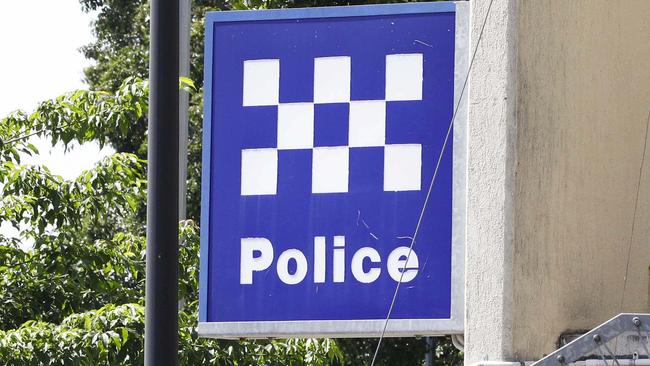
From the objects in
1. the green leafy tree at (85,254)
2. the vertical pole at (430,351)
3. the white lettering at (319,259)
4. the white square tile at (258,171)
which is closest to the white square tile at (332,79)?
the white square tile at (258,171)

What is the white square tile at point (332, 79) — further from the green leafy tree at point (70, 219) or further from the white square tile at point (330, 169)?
the green leafy tree at point (70, 219)

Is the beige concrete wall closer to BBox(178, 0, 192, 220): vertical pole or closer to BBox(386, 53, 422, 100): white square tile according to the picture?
BBox(386, 53, 422, 100): white square tile

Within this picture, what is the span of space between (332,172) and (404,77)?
1.79 ft

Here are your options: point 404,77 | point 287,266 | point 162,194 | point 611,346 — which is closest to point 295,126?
point 404,77

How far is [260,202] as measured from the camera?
6180mm

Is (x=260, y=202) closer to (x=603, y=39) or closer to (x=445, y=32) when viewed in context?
(x=445, y=32)

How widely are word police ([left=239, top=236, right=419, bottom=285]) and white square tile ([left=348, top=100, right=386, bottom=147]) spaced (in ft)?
1.49

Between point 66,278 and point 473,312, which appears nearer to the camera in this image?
point 473,312

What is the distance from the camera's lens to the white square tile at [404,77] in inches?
240

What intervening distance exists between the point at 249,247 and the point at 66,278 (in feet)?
13.3

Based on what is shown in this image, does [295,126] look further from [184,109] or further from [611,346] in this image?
[184,109]

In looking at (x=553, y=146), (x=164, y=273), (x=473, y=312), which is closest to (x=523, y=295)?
(x=473, y=312)

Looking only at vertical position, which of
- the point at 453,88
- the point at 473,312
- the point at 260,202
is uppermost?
the point at 453,88

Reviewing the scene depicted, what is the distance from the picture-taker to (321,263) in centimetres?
605
